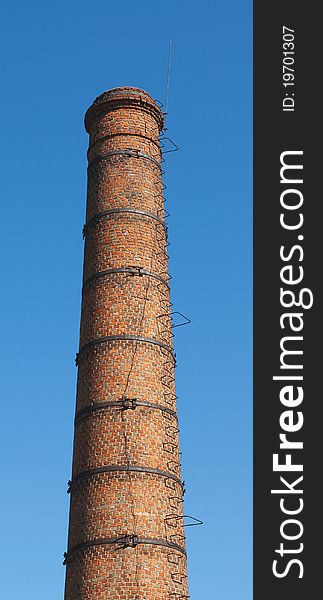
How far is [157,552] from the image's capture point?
55.4 ft

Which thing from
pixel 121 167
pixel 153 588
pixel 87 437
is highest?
pixel 121 167

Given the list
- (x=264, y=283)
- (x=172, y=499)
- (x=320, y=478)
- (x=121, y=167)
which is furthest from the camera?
(x=121, y=167)

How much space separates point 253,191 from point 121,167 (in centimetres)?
628

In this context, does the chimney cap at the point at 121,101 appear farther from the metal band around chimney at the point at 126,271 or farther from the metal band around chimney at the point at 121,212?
the metal band around chimney at the point at 126,271

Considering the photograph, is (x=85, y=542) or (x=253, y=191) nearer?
(x=253, y=191)

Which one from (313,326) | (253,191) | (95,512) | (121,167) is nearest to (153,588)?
(95,512)

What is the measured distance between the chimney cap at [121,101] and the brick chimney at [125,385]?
0.03m

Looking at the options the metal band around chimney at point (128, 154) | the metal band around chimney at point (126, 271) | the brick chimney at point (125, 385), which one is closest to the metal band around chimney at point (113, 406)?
the brick chimney at point (125, 385)

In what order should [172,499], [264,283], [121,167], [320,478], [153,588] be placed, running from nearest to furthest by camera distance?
[320,478]
[264,283]
[153,588]
[172,499]
[121,167]

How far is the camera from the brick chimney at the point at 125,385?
16.9m

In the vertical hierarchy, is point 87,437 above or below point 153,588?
above

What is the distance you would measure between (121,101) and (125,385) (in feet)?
24.3

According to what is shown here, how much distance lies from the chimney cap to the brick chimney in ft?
0.09

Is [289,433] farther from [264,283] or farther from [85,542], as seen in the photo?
[85,542]
